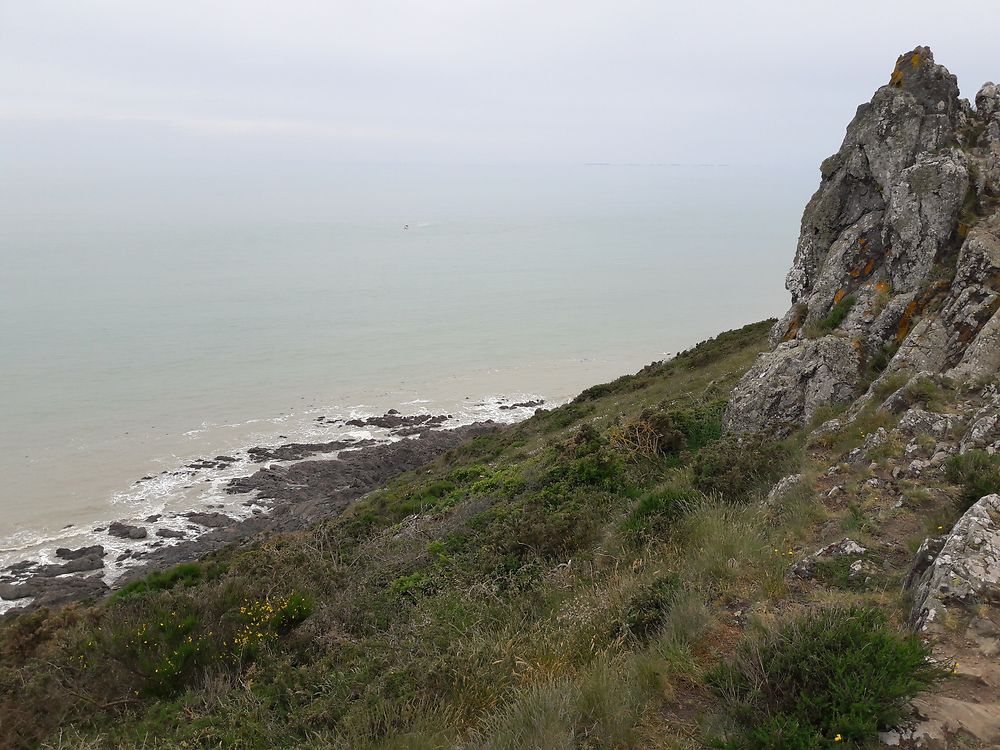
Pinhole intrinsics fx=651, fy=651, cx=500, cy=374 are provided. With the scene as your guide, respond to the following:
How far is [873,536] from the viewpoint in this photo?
533cm

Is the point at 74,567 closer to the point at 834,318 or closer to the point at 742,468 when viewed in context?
the point at 742,468

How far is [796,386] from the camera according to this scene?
10188 millimetres

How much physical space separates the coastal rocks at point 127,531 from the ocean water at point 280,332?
1130 mm

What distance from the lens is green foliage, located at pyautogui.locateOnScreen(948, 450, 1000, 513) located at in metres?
5.17

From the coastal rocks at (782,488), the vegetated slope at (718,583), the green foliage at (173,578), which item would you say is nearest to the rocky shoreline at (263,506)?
the green foliage at (173,578)

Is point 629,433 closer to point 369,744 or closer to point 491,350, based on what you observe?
point 369,744

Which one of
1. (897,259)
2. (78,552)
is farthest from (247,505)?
(897,259)

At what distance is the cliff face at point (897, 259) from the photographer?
9.04 m

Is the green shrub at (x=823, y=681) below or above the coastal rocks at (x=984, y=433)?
below

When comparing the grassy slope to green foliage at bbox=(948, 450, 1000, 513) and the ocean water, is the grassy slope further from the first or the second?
the ocean water

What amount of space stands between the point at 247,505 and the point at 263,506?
0.74m

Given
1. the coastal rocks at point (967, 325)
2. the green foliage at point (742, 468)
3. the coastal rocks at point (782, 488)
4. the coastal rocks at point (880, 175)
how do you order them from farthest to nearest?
the coastal rocks at point (880, 175) → the coastal rocks at point (967, 325) → the green foliage at point (742, 468) → the coastal rocks at point (782, 488)

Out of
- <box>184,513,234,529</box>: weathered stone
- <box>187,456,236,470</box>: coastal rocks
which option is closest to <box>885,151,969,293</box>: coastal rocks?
<box>184,513,234,529</box>: weathered stone

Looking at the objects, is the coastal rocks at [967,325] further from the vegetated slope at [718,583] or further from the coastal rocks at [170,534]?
the coastal rocks at [170,534]
